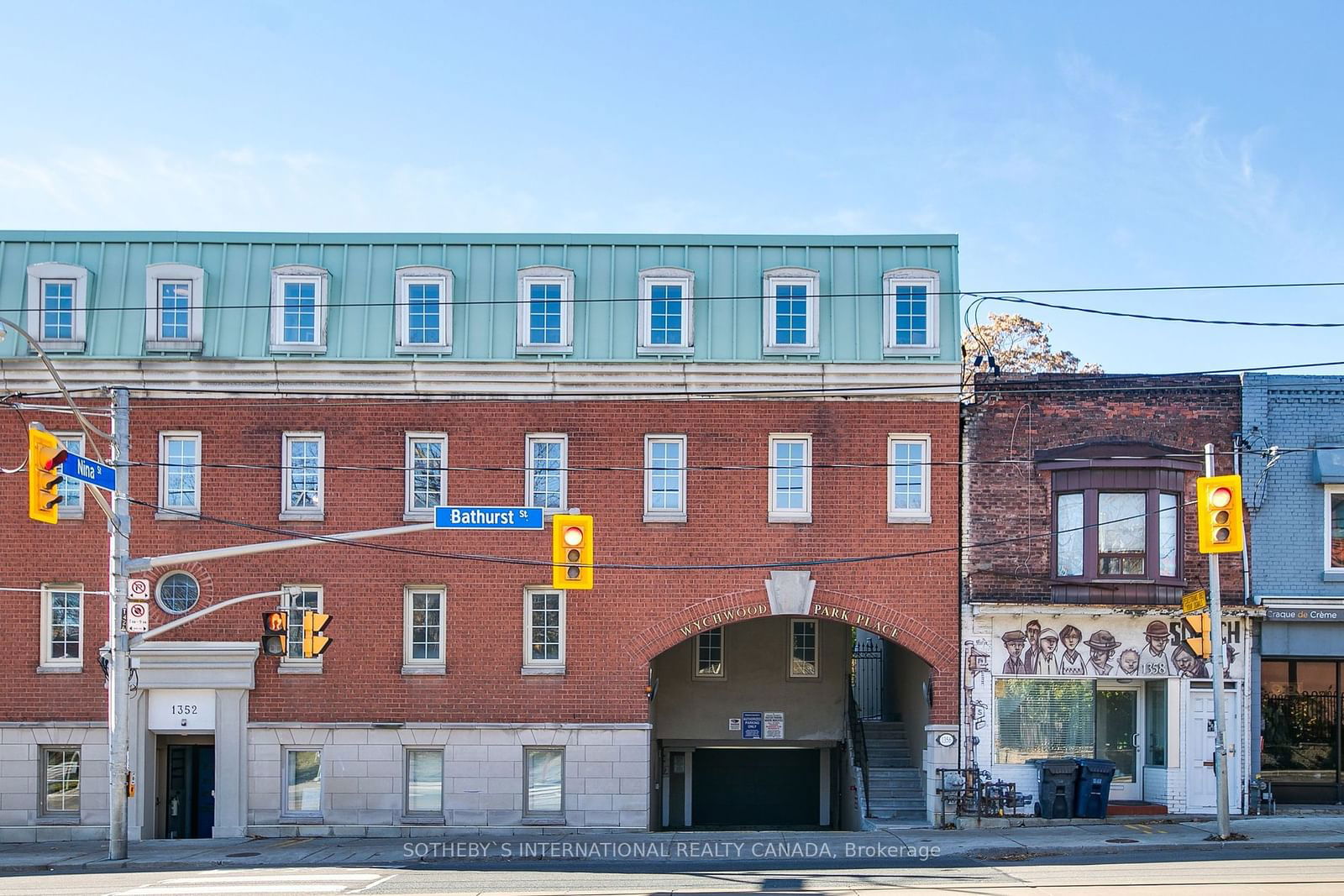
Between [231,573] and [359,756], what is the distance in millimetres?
4329

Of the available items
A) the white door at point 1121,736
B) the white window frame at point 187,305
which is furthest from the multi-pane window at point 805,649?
the white window frame at point 187,305

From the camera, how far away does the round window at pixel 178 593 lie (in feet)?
87.0

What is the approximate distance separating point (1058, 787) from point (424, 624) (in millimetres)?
12458

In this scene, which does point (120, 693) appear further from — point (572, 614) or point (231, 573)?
point (572, 614)

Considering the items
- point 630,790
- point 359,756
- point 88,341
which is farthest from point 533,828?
point 88,341

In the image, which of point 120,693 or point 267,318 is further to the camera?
point 267,318

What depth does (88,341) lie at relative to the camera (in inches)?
1043

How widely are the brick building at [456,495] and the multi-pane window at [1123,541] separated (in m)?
2.81

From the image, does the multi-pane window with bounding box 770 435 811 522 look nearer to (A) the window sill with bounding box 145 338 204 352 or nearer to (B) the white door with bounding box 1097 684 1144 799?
(B) the white door with bounding box 1097 684 1144 799

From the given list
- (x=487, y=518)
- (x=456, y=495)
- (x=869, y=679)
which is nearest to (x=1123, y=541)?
(x=869, y=679)

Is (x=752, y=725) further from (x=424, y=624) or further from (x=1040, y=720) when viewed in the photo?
(x=424, y=624)

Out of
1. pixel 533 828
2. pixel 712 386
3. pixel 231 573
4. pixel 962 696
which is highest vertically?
pixel 712 386

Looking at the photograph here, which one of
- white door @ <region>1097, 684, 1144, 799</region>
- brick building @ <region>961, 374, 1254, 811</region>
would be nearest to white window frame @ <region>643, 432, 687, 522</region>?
brick building @ <region>961, 374, 1254, 811</region>

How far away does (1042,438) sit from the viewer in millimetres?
26172
